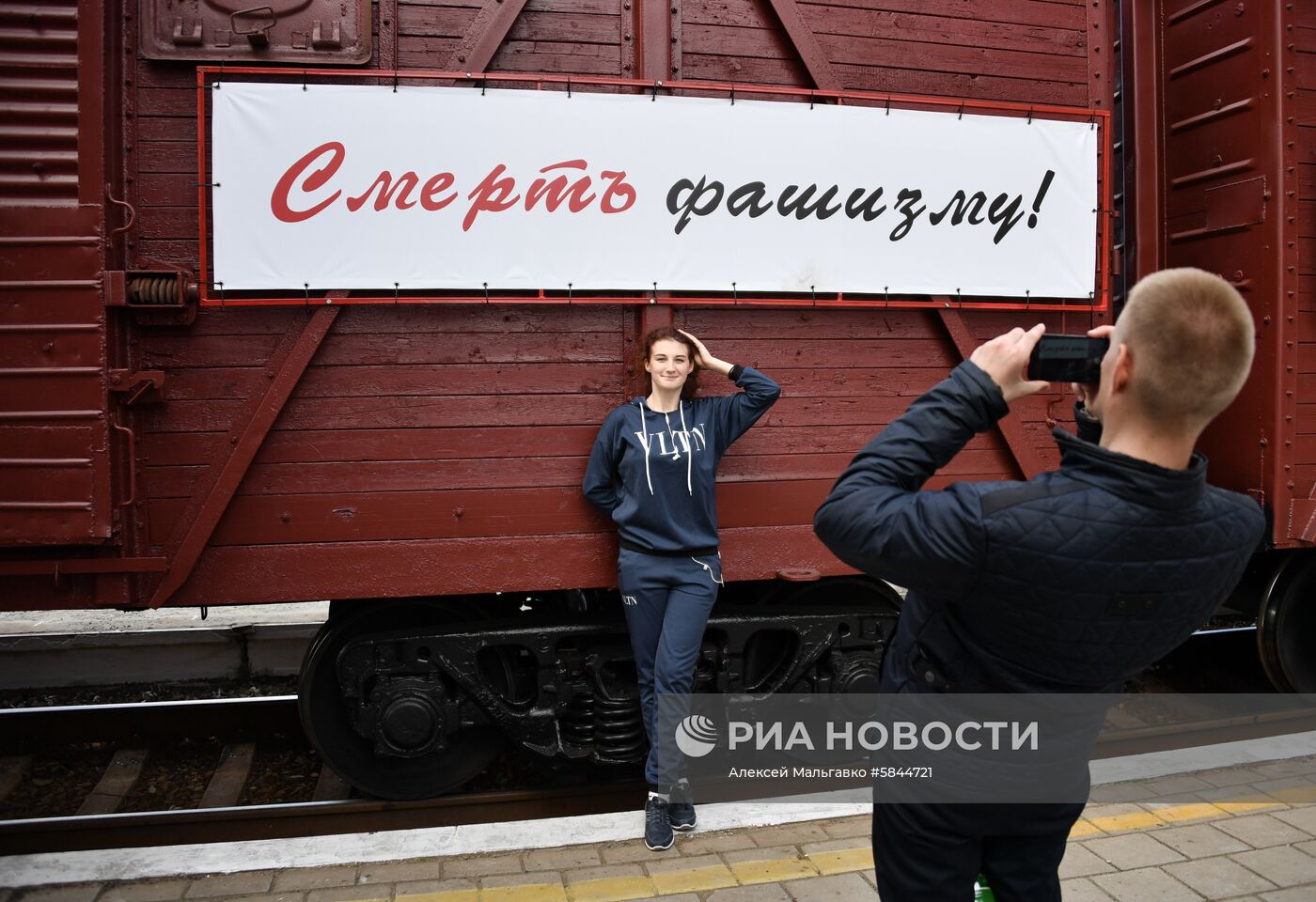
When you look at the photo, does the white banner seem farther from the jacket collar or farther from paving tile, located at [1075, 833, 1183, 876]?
the jacket collar

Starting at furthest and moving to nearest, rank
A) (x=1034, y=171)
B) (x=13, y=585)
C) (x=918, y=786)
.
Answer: (x=1034, y=171) → (x=13, y=585) → (x=918, y=786)

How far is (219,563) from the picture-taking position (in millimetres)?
3498

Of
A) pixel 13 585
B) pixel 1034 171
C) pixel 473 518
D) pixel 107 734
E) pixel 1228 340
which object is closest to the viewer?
pixel 1228 340

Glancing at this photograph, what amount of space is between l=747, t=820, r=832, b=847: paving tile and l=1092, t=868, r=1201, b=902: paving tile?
3.13 feet

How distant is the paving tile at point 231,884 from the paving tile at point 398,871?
1.04ft

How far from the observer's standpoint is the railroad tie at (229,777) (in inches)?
163

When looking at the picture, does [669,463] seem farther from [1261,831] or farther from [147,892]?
[1261,831]

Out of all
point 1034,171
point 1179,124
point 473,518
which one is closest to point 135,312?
point 473,518

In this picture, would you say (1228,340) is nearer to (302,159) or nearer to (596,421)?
(596,421)

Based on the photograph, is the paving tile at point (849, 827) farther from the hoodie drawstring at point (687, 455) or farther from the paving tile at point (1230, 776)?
the paving tile at point (1230, 776)

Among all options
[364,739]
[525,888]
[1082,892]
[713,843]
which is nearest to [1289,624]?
[1082,892]

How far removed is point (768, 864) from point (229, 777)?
273cm

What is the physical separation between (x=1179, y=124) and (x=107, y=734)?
6440 mm

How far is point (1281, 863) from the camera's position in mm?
3195
